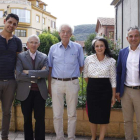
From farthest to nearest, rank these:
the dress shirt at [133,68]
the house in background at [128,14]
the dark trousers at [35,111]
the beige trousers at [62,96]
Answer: the house in background at [128,14] < the beige trousers at [62,96] < the dark trousers at [35,111] < the dress shirt at [133,68]

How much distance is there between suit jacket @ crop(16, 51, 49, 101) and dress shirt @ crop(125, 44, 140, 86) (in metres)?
1.41

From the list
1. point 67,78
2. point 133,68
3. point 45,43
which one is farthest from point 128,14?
point 45,43

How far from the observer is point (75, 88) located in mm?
3707

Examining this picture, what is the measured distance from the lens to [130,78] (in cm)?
339

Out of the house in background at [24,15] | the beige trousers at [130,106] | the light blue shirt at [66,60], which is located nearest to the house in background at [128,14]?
the light blue shirt at [66,60]

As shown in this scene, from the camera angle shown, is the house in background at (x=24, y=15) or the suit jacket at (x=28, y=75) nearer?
the suit jacket at (x=28, y=75)

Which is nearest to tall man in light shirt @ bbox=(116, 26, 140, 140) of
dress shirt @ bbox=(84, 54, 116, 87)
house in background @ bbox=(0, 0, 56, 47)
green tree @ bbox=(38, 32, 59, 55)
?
dress shirt @ bbox=(84, 54, 116, 87)

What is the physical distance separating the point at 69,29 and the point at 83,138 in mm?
2220

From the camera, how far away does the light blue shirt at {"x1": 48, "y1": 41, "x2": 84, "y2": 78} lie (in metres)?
3.66

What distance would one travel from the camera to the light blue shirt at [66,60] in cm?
366

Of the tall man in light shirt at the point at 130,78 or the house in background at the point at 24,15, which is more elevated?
the house in background at the point at 24,15

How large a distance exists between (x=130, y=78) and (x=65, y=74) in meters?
1.13

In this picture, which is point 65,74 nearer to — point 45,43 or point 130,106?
point 130,106

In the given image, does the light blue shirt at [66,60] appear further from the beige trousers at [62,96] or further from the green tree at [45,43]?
the green tree at [45,43]
